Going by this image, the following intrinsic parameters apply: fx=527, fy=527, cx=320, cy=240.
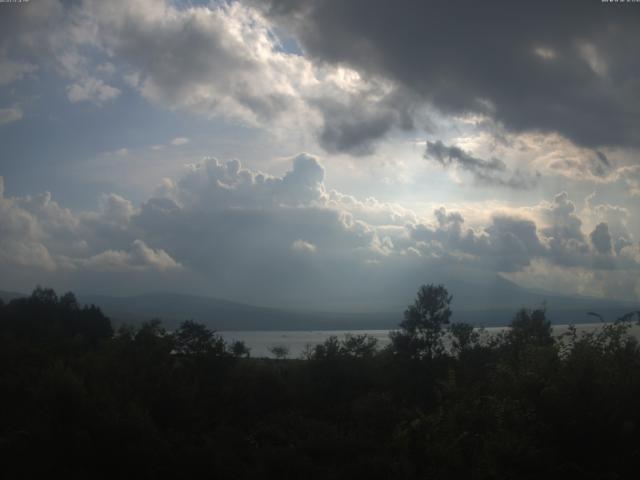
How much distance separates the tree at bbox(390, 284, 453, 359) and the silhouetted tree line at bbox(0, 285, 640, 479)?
97 mm

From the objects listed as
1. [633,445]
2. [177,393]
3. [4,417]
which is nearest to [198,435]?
[177,393]

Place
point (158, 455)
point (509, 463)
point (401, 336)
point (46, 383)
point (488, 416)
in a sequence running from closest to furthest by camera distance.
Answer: point (509, 463) < point (488, 416) < point (158, 455) < point (46, 383) < point (401, 336)

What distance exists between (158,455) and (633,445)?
18392 millimetres

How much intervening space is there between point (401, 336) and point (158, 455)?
26079 mm

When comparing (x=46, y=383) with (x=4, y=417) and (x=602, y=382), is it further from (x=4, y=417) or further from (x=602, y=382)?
(x=602, y=382)

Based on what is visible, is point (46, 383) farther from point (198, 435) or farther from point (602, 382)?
point (602, 382)

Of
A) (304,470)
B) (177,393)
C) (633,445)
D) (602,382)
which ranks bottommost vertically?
(304,470)

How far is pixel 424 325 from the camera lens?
149 feet

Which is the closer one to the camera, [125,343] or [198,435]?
[198,435]

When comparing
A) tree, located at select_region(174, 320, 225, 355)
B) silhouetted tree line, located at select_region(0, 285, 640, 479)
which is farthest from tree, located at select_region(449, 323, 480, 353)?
tree, located at select_region(174, 320, 225, 355)

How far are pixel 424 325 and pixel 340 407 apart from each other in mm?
11262

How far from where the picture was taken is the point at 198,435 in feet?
93.9

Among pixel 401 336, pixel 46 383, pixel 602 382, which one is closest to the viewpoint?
pixel 602 382

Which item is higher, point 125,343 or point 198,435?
point 125,343
